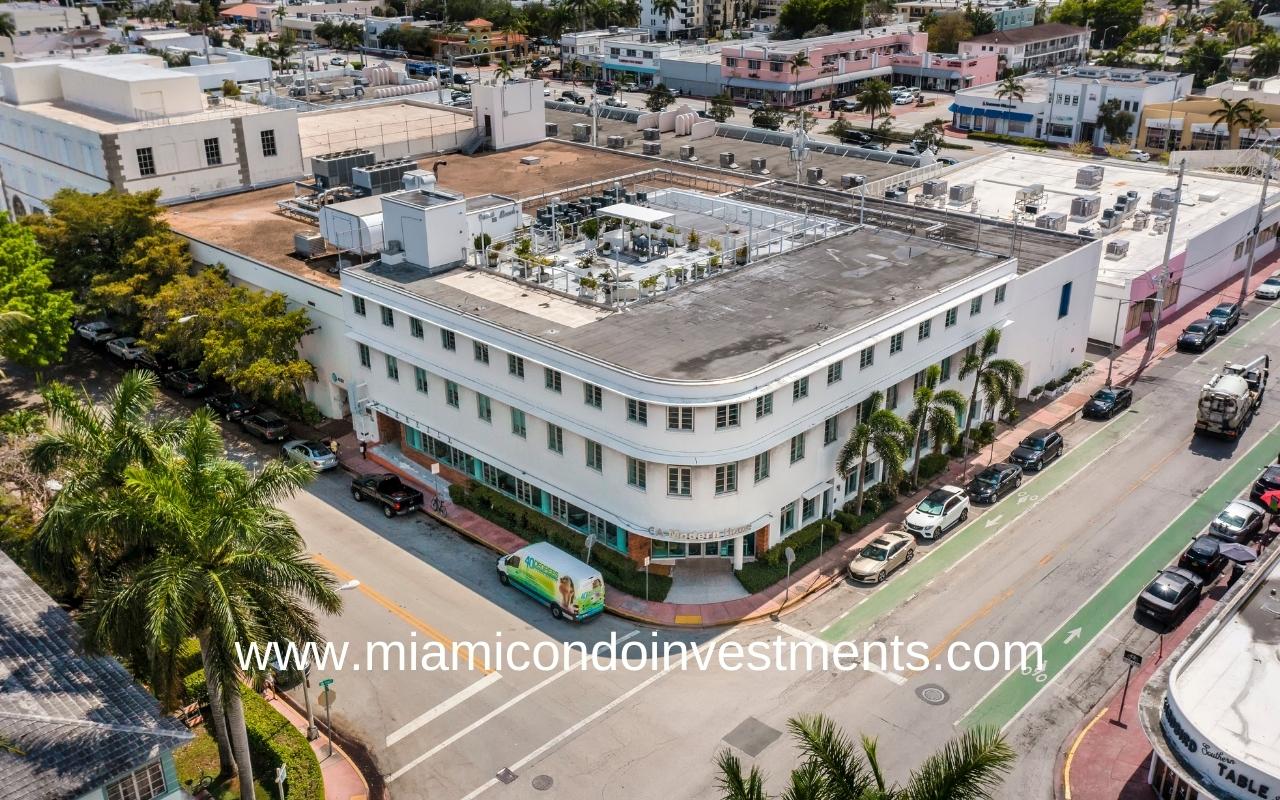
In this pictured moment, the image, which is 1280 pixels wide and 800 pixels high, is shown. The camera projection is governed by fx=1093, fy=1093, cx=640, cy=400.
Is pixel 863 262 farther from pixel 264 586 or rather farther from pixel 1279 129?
pixel 1279 129

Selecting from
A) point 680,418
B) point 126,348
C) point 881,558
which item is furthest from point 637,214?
point 126,348

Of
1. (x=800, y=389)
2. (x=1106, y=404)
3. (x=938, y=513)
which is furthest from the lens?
(x=1106, y=404)

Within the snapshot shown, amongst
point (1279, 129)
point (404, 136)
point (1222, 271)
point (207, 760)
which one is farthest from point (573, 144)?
point (1279, 129)

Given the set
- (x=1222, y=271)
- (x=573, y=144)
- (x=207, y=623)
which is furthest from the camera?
(x=573, y=144)

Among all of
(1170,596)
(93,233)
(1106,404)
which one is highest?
(93,233)

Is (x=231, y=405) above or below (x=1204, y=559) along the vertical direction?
above

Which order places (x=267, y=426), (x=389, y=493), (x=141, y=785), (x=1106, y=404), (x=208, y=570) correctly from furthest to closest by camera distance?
(x=1106, y=404), (x=267, y=426), (x=389, y=493), (x=141, y=785), (x=208, y=570)

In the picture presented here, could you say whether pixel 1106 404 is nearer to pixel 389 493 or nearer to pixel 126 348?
pixel 389 493
